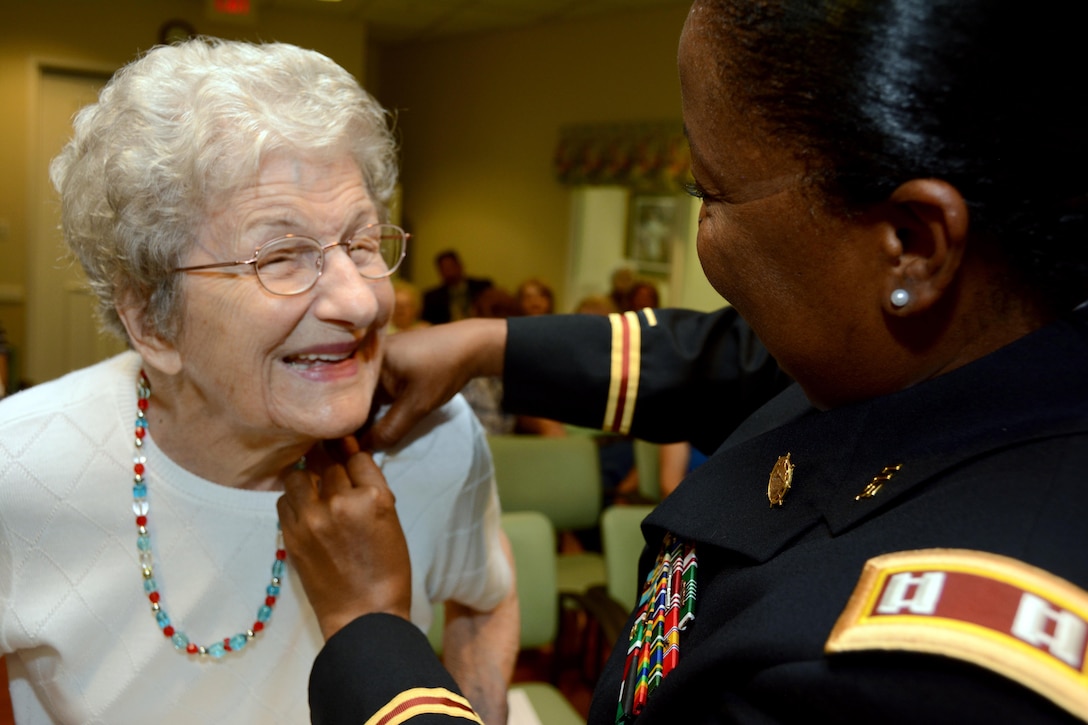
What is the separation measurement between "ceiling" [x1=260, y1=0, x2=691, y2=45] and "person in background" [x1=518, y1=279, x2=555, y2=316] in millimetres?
2623

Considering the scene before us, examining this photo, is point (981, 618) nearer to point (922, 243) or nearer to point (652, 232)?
point (922, 243)

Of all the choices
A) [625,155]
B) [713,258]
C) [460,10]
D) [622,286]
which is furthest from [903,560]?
[460,10]

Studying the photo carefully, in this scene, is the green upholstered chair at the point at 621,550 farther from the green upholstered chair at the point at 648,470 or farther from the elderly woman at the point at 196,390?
the elderly woman at the point at 196,390

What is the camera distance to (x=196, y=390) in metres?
1.31

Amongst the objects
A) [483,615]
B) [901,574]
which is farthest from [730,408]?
[901,574]

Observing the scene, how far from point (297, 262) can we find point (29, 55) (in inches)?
279

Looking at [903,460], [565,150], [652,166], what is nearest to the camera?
[903,460]

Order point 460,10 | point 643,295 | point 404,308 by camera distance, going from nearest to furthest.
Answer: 1. point 404,308
2. point 643,295
3. point 460,10

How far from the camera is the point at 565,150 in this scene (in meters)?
8.23

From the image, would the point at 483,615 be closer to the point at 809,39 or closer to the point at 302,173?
the point at 302,173

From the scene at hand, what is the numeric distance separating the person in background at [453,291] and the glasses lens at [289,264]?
658cm

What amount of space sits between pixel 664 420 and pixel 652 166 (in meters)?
6.01

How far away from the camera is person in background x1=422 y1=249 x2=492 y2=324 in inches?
312

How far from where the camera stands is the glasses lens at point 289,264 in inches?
46.8
